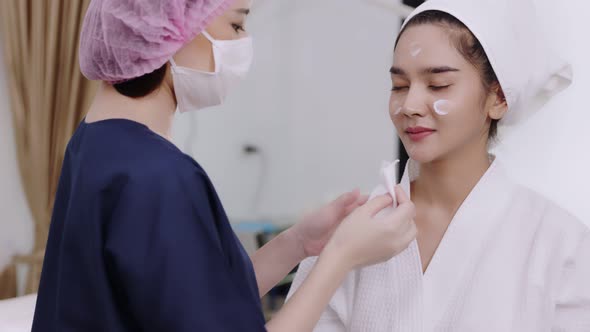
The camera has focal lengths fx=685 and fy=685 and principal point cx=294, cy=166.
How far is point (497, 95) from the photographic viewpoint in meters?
Answer: 1.30

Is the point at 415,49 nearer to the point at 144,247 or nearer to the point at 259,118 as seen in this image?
the point at 144,247

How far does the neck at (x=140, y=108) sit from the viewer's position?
1000 mm

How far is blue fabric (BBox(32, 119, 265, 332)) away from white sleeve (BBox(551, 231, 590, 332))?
564 mm

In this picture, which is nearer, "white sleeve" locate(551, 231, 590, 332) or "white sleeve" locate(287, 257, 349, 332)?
"white sleeve" locate(551, 231, 590, 332)

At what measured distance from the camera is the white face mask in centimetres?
104

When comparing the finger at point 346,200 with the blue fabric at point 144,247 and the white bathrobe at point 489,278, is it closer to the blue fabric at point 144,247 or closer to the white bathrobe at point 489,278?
the white bathrobe at point 489,278

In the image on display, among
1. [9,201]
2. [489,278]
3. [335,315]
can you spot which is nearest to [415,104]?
[489,278]

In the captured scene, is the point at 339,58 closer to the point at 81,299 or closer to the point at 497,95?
the point at 497,95

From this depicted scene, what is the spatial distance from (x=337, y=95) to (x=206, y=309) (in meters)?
2.44

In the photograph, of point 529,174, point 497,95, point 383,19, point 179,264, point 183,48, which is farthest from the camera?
point 383,19

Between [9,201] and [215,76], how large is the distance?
2017 mm

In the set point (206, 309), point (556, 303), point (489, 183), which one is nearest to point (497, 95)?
point (489, 183)

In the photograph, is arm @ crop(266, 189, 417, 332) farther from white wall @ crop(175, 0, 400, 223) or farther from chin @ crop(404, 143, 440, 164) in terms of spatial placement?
white wall @ crop(175, 0, 400, 223)

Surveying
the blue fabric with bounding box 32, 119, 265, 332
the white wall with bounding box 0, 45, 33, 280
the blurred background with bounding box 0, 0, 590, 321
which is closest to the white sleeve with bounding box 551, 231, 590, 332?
the blue fabric with bounding box 32, 119, 265, 332
